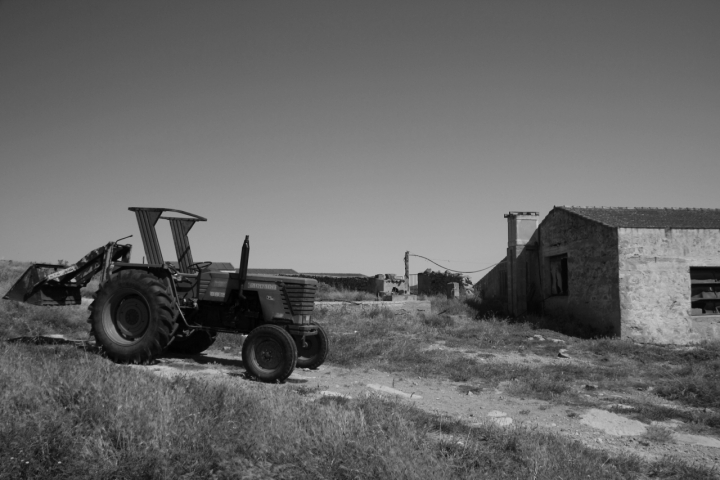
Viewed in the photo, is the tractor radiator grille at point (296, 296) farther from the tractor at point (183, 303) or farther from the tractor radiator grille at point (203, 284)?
the tractor radiator grille at point (203, 284)

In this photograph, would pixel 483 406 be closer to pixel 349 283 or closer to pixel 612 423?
pixel 612 423

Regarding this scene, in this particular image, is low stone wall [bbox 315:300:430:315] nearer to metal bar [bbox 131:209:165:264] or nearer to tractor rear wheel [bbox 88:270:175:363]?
metal bar [bbox 131:209:165:264]

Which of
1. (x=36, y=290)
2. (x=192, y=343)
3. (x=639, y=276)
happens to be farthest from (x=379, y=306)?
(x=36, y=290)

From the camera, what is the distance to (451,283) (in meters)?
21.3

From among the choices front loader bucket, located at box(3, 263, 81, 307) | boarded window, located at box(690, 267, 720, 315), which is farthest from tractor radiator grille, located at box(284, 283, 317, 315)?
boarded window, located at box(690, 267, 720, 315)

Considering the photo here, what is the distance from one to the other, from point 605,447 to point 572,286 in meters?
10.7

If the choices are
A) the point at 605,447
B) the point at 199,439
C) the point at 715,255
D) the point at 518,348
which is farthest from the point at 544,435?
the point at 715,255

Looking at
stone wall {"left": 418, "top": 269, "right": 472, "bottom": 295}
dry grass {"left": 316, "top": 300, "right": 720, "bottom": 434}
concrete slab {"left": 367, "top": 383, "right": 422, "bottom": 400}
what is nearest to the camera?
concrete slab {"left": 367, "top": 383, "right": 422, "bottom": 400}

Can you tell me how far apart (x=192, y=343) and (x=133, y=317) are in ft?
4.27

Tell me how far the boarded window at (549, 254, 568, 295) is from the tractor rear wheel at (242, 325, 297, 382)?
36.2ft

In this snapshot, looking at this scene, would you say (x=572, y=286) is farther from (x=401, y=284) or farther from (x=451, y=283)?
(x=401, y=284)

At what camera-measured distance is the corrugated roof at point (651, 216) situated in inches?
583

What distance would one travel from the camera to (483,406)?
685cm

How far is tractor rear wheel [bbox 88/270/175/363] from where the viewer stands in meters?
7.95
